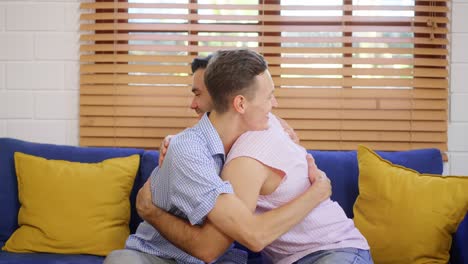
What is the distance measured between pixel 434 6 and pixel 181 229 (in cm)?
189

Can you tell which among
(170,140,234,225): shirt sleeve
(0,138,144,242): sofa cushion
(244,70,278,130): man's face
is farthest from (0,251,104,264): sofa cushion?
(244,70,278,130): man's face

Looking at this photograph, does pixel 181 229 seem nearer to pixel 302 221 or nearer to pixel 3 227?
pixel 302 221

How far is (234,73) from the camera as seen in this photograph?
1749 mm

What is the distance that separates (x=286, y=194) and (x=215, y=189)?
0.90 ft

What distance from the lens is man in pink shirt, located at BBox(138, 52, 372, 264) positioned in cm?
169

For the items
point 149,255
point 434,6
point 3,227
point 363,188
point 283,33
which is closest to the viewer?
point 149,255

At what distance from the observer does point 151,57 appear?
9.89 ft

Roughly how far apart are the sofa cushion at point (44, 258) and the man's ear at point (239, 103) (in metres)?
0.95

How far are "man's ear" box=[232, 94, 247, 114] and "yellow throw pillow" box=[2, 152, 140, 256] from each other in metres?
0.90

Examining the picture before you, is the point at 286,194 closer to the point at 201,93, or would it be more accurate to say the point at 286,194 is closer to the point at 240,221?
the point at 240,221

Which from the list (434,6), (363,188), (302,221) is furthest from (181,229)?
(434,6)

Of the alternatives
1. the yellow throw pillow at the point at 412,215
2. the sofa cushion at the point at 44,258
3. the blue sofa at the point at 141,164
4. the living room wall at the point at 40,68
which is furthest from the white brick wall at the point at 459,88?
the living room wall at the point at 40,68

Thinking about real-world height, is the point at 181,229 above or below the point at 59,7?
below

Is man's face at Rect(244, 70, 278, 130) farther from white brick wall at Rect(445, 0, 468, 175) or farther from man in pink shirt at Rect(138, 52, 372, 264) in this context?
white brick wall at Rect(445, 0, 468, 175)
